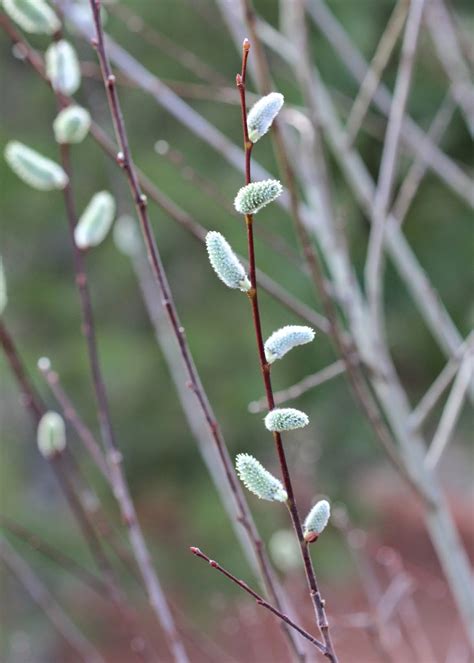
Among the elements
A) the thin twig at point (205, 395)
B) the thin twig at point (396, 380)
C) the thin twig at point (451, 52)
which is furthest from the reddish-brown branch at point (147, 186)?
the thin twig at point (451, 52)

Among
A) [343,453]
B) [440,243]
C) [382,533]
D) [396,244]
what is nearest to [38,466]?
[343,453]

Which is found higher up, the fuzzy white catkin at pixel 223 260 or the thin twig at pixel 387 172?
the thin twig at pixel 387 172

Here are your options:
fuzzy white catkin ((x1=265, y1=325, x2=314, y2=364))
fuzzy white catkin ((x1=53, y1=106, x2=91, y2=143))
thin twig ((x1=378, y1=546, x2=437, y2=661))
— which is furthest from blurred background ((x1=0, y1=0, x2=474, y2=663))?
fuzzy white catkin ((x1=265, y1=325, x2=314, y2=364))

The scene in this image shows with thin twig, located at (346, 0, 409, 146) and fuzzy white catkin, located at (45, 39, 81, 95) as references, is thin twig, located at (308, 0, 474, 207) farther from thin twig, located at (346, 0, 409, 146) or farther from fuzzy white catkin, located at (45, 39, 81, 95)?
fuzzy white catkin, located at (45, 39, 81, 95)

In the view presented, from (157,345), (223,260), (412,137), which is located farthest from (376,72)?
(157,345)

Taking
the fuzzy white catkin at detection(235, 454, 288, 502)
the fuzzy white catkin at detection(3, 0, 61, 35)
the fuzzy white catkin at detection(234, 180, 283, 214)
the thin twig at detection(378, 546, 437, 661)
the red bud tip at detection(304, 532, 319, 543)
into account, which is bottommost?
the thin twig at detection(378, 546, 437, 661)

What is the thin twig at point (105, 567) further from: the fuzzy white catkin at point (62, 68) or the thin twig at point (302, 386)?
the fuzzy white catkin at point (62, 68)

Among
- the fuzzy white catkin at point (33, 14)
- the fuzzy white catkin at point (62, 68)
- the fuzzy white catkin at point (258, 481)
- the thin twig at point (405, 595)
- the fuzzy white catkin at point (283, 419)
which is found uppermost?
the fuzzy white catkin at point (33, 14)
